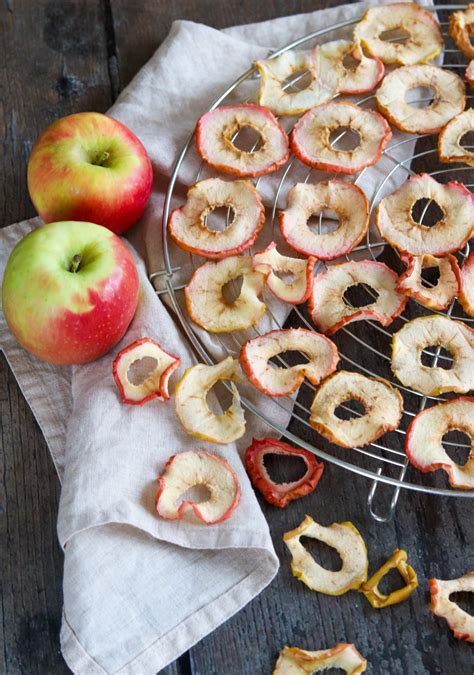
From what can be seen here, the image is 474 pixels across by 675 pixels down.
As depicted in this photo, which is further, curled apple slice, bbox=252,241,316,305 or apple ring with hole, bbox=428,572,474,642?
curled apple slice, bbox=252,241,316,305

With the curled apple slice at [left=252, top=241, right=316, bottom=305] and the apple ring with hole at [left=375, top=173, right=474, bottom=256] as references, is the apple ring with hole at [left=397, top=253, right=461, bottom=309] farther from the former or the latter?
the curled apple slice at [left=252, top=241, right=316, bottom=305]

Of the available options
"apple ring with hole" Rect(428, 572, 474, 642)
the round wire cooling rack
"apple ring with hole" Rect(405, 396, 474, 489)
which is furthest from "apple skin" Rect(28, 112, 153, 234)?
"apple ring with hole" Rect(428, 572, 474, 642)

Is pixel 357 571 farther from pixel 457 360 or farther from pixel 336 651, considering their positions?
pixel 457 360

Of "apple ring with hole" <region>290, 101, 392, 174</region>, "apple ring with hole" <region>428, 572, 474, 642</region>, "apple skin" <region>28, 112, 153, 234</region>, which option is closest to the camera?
"apple ring with hole" <region>428, 572, 474, 642</region>

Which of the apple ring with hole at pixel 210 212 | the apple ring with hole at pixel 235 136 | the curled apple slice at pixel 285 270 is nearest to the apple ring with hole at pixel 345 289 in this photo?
the curled apple slice at pixel 285 270

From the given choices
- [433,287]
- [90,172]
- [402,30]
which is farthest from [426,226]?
[90,172]

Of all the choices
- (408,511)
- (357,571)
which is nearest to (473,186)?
(408,511)
